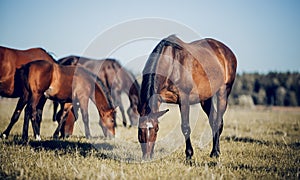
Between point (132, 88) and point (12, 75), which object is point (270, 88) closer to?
point (132, 88)

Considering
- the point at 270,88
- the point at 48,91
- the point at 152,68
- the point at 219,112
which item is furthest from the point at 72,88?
the point at 270,88

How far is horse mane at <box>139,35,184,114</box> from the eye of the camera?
547 centimetres

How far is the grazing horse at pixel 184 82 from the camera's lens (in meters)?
5.37

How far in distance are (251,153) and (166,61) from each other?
9.25ft

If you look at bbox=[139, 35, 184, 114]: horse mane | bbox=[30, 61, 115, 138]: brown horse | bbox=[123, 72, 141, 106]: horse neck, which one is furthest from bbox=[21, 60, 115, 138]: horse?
bbox=[123, 72, 141, 106]: horse neck

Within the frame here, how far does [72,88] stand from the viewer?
28.6ft

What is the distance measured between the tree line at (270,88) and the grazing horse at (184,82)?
3495cm

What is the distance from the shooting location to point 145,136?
5.13 meters

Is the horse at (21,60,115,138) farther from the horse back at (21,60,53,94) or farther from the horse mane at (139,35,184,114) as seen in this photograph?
the horse mane at (139,35,184,114)

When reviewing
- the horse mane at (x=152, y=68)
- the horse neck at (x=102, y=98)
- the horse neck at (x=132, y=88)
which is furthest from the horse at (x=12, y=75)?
the horse neck at (x=132, y=88)

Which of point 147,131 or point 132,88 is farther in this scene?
point 132,88

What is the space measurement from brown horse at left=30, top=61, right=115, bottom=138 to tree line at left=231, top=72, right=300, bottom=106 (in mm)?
34593

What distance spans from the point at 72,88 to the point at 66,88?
22 centimetres

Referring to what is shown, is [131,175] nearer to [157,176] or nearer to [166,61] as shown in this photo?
[157,176]
